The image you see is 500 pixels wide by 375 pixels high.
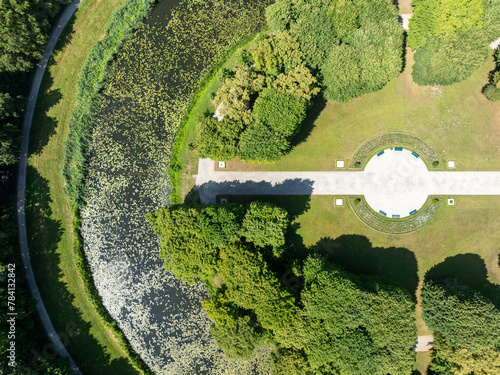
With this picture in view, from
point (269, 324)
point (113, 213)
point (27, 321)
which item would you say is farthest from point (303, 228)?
point (27, 321)

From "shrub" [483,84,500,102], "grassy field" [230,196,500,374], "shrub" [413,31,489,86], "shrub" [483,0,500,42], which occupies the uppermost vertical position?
"shrub" [483,0,500,42]

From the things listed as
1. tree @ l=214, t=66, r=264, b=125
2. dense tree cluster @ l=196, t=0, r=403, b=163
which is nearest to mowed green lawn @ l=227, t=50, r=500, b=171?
dense tree cluster @ l=196, t=0, r=403, b=163

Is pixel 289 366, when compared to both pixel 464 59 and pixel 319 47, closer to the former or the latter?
pixel 319 47

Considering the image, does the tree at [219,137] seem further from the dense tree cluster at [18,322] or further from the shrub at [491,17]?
the shrub at [491,17]

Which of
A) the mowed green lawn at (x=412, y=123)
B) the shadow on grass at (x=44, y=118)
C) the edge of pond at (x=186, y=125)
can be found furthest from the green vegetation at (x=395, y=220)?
the shadow on grass at (x=44, y=118)

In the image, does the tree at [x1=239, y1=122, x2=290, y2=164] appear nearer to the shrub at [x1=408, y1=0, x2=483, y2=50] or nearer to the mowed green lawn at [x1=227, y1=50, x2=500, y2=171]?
the mowed green lawn at [x1=227, y1=50, x2=500, y2=171]

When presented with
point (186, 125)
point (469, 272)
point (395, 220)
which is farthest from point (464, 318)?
Answer: point (186, 125)

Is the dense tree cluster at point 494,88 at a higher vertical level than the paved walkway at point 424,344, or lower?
higher
